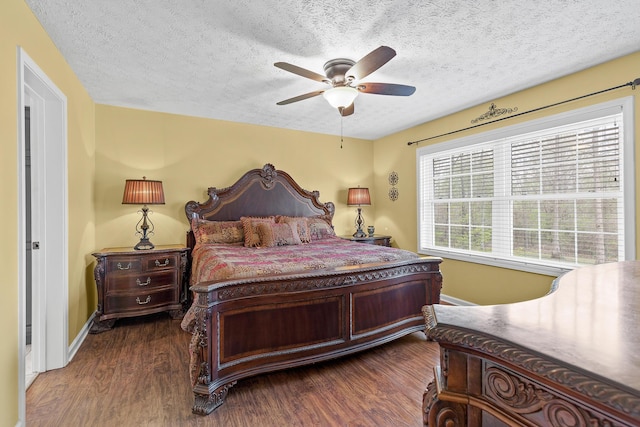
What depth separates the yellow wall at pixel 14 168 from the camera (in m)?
1.60

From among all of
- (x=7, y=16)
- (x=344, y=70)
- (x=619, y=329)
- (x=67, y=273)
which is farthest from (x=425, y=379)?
(x=7, y=16)

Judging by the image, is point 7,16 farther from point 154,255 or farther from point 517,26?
point 517,26

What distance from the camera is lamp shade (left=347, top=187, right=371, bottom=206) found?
4.94 m

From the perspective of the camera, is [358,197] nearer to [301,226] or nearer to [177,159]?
[301,226]

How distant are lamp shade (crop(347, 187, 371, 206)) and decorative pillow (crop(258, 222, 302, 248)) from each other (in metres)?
1.45

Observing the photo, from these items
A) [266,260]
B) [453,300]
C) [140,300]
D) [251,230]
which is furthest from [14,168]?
[453,300]

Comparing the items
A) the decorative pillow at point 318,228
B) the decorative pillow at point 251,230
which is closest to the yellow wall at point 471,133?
the decorative pillow at point 318,228

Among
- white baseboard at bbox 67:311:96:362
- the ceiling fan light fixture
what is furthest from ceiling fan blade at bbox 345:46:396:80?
white baseboard at bbox 67:311:96:362

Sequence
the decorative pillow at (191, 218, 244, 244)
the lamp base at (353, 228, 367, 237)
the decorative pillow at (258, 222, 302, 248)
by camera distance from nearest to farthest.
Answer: the decorative pillow at (258, 222, 302, 248)
the decorative pillow at (191, 218, 244, 244)
the lamp base at (353, 228, 367, 237)

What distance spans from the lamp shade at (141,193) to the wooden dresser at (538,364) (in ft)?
11.2

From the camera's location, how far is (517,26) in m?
2.15

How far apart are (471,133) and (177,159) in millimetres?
3768

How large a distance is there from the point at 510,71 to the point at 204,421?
12.0ft

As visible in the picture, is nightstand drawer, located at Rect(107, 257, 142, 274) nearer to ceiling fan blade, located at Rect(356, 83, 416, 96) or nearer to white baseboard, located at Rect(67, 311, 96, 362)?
white baseboard, located at Rect(67, 311, 96, 362)
